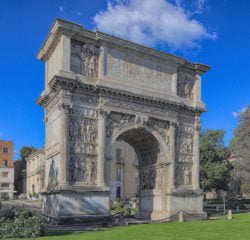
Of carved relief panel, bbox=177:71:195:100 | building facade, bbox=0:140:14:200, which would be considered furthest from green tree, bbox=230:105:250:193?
building facade, bbox=0:140:14:200

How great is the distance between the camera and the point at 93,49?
2172 centimetres

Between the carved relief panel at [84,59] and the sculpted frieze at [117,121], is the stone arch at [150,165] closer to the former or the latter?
the sculpted frieze at [117,121]

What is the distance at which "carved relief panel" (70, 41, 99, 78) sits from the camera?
21031mm

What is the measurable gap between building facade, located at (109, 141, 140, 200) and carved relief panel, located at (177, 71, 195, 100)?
25185mm

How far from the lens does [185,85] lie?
85.6 ft

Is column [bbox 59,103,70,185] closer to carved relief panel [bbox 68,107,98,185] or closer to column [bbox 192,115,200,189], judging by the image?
carved relief panel [bbox 68,107,98,185]

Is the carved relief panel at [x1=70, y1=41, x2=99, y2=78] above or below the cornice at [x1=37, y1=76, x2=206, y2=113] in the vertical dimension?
above

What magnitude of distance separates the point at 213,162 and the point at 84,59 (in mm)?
28680

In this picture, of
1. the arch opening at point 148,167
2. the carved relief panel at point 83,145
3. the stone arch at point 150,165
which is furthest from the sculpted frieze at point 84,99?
the arch opening at point 148,167

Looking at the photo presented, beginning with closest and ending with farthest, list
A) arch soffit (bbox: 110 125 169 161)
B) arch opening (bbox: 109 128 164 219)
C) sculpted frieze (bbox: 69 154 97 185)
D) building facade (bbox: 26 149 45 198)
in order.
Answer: sculpted frieze (bbox: 69 154 97 185), arch soffit (bbox: 110 125 169 161), arch opening (bbox: 109 128 164 219), building facade (bbox: 26 149 45 198)

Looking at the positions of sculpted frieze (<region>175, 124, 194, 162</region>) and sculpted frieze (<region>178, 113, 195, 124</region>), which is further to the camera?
sculpted frieze (<region>178, 113, 195, 124</region>)

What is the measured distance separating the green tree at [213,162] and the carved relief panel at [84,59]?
2588 centimetres

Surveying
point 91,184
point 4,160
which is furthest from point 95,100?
point 4,160

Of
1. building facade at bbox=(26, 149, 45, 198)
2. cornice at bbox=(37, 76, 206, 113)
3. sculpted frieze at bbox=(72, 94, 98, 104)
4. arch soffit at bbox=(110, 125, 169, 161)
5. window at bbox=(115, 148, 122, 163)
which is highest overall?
cornice at bbox=(37, 76, 206, 113)
